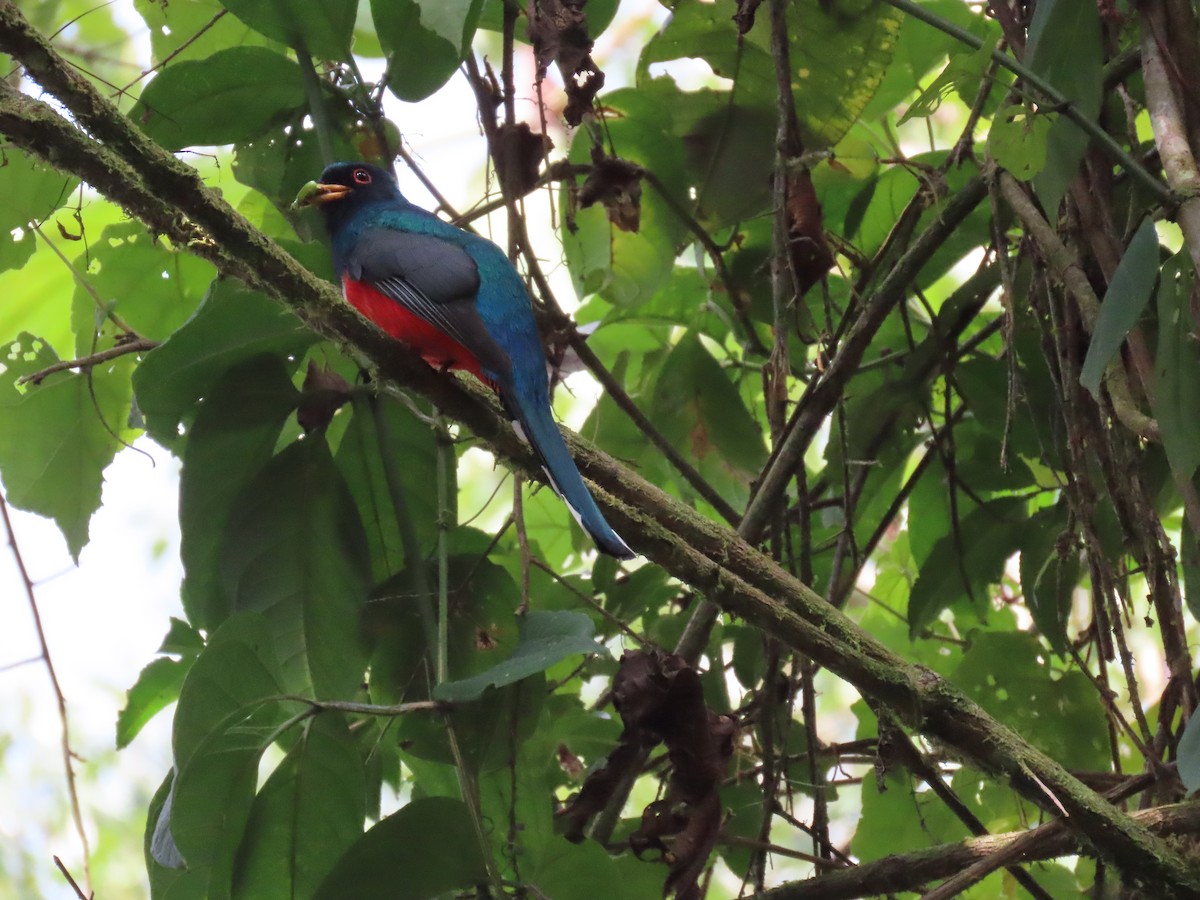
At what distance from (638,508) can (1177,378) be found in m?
0.98

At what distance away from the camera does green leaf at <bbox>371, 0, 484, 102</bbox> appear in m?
2.61

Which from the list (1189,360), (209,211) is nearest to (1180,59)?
(1189,360)

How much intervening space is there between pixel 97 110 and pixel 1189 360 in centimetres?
180

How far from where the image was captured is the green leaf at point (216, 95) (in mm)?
2652

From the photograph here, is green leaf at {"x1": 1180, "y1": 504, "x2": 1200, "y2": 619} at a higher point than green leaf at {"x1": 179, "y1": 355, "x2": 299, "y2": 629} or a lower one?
lower

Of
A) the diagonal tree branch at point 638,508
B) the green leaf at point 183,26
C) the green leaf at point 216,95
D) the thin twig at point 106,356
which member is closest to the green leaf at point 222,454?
the thin twig at point 106,356

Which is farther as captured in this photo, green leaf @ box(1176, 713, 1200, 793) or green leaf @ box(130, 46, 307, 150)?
green leaf @ box(130, 46, 307, 150)

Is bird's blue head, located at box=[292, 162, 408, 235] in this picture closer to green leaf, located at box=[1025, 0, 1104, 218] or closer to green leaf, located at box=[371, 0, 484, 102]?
green leaf, located at box=[371, 0, 484, 102]

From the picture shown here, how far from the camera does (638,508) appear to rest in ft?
7.39

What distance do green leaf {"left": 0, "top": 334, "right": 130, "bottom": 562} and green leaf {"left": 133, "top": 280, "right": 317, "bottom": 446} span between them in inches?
12.8

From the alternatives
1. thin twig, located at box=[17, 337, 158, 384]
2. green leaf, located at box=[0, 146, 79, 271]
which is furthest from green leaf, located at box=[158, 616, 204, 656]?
green leaf, located at box=[0, 146, 79, 271]

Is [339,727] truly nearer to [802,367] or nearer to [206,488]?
[206,488]

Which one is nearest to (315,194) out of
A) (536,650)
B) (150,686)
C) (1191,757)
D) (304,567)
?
(304,567)

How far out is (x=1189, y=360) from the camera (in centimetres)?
196
